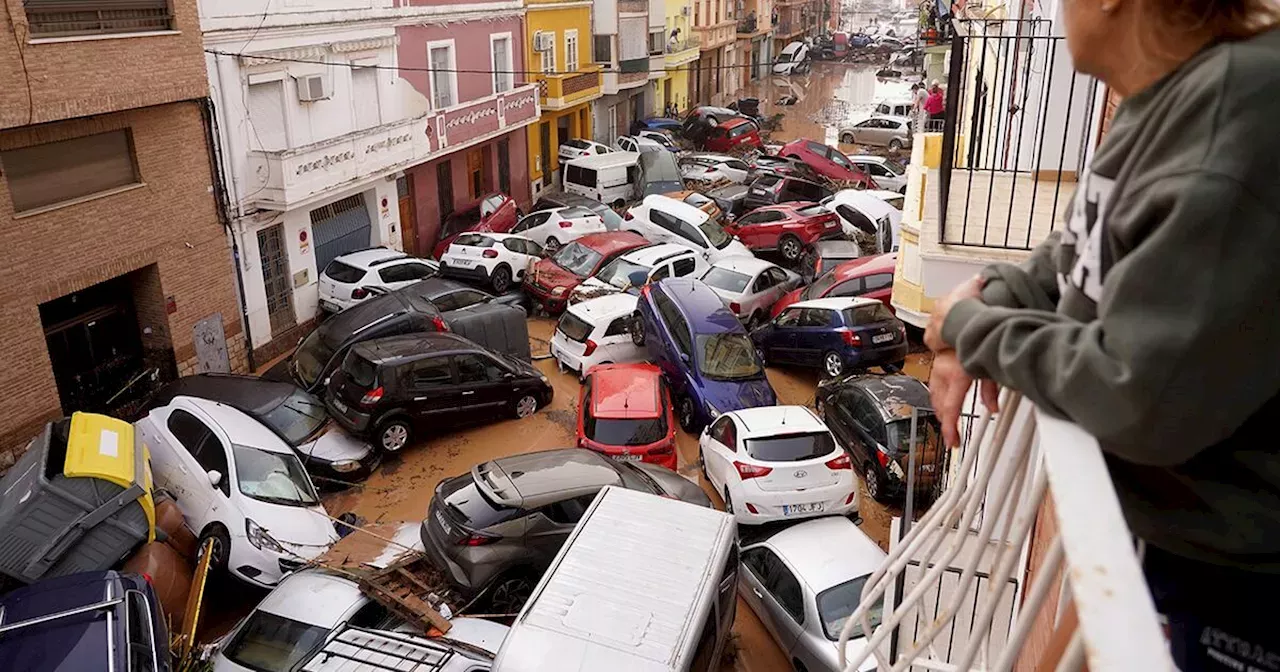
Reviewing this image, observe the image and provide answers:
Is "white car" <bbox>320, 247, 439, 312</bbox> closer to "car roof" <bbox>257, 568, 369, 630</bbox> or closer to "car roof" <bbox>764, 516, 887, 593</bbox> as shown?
"car roof" <bbox>257, 568, 369, 630</bbox>

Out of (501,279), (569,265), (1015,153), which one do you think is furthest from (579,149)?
(1015,153)

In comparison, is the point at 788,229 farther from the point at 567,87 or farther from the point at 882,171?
the point at 567,87

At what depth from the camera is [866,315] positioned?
14875 millimetres

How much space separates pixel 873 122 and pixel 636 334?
24.7 meters

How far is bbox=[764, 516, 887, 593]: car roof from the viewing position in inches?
333

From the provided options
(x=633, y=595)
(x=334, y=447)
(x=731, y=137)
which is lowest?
(x=334, y=447)

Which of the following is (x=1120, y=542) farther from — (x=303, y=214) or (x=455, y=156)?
(x=455, y=156)

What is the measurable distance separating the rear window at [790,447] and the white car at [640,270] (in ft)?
22.3

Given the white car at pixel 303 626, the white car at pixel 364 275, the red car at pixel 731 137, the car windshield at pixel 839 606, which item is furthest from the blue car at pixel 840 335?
the red car at pixel 731 137

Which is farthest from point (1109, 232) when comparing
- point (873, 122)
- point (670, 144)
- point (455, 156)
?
point (873, 122)

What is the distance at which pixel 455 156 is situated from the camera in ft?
77.8

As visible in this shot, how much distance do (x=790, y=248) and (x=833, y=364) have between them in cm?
688

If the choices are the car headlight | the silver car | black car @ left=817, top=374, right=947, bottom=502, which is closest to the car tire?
the car headlight

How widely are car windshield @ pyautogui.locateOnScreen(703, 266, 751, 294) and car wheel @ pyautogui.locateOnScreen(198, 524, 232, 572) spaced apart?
10246mm
